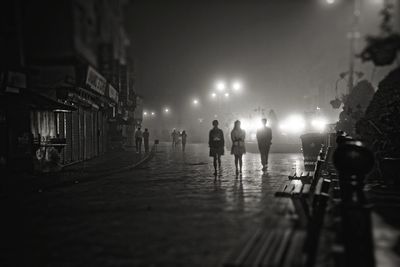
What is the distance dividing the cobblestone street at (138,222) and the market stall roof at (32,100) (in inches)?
124

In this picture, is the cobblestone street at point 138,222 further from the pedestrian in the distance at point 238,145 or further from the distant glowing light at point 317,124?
the distant glowing light at point 317,124

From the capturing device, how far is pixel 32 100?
13977mm

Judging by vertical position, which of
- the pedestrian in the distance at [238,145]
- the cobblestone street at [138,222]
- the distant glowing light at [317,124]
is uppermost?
the distant glowing light at [317,124]

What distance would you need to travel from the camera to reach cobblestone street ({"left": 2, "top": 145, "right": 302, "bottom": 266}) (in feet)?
17.2

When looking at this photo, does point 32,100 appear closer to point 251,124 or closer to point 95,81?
point 95,81

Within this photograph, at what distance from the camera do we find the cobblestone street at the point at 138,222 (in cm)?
525

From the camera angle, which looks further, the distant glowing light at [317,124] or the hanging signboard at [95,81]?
the distant glowing light at [317,124]

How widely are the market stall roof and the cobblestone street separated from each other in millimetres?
3162

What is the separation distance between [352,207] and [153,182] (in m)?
8.26

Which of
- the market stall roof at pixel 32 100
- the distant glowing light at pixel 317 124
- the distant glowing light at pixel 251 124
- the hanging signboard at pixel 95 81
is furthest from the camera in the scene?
the distant glowing light at pixel 251 124

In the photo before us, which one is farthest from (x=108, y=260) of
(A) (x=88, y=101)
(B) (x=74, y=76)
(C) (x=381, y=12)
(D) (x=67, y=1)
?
(A) (x=88, y=101)

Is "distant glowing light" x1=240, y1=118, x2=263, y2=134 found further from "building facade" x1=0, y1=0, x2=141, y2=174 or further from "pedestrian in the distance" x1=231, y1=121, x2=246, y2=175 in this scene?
"pedestrian in the distance" x1=231, y1=121, x2=246, y2=175

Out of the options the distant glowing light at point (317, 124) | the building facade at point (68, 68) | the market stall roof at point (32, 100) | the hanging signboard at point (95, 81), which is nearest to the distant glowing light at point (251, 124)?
the distant glowing light at point (317, 124)

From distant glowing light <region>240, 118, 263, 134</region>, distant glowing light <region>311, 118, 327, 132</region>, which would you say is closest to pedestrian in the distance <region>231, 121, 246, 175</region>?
distant glowing light <region>311, 118, 327, 132</region>
